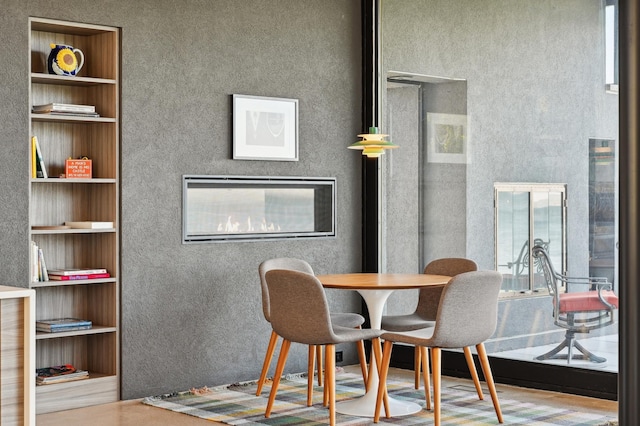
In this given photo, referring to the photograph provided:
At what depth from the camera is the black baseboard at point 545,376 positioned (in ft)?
17.5

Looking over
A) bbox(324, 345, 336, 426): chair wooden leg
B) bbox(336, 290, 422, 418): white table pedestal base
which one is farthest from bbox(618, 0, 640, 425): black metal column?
bbox(336, 290, 422, 418): white table pedestal base

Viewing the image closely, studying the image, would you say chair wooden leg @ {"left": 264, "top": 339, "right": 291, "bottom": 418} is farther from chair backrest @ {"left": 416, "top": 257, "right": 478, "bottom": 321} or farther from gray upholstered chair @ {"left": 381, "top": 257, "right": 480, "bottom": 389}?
chair backrest @ {"left": 416, "top": 257, "right": 478, "bottom": 321}

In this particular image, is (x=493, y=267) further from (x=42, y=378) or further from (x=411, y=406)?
(x=42, y=378)

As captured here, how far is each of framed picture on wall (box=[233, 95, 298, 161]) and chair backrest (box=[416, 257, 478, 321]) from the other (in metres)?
1.26

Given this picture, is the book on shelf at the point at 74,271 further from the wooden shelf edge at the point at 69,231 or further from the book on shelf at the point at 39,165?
the book on shelf at the point at 39,165

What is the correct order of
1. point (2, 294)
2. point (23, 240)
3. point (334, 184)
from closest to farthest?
point (2, 294), point (23, 240), point (334, 184)

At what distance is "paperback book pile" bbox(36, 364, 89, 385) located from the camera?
5.16 meters

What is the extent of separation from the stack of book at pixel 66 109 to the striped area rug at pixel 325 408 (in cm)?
171

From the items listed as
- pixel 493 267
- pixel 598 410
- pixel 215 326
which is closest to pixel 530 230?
pixel 493 267

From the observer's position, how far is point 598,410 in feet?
16.7

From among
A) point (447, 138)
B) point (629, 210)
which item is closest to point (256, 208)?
point (447, 138)

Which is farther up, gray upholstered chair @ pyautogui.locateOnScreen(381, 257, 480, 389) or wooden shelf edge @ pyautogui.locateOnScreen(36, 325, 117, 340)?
gray upholstered chair @ pyautogui.locateOnScreen(381, 257, 480, 389)

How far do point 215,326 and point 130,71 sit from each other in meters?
1.69

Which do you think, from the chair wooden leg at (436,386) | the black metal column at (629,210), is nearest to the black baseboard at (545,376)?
the chair wooden leg at (436,386)
